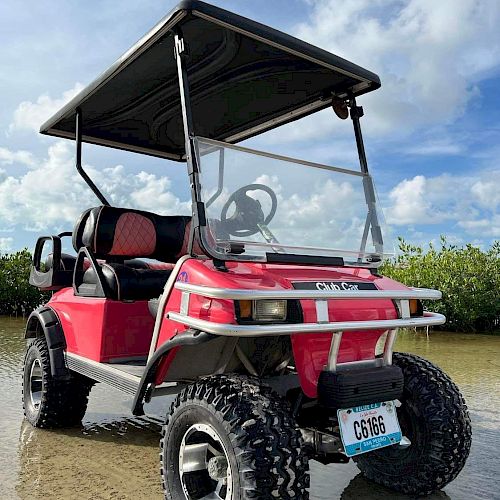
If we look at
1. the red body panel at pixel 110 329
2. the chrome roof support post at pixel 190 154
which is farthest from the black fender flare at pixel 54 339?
the chrome roof support post at pixel 190 154

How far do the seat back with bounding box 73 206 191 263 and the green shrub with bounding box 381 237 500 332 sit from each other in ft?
22.4

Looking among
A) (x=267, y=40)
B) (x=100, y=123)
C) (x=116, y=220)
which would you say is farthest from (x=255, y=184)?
(x=100, y=123)

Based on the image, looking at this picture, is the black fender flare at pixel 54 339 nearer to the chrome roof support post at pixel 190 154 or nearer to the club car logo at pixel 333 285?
the chrome roof support post at pixel 190 154

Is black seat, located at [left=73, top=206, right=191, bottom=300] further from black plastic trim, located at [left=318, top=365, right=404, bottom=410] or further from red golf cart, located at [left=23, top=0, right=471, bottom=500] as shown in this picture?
black plastic trim, located at [left=318, top=365, right=404, bottom=410]

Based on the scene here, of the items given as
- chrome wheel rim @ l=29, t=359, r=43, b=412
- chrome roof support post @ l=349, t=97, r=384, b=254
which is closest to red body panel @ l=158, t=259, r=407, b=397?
chrome roof support post @ l=349, t=97, r=384, b=254

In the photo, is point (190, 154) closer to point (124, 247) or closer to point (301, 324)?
point (301, 324)

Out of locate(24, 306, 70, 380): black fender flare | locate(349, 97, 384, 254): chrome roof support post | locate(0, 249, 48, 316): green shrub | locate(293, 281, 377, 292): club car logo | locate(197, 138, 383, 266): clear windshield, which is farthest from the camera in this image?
locate(0, 249, 48, 316): green shrub

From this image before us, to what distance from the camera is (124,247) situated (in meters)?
3.83

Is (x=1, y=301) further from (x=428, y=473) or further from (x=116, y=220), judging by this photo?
(x=428, y=473)

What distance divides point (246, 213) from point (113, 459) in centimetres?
172

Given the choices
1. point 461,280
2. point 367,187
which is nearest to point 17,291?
point 461,280

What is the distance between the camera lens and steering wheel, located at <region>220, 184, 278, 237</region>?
283 cm

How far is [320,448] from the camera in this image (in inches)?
107

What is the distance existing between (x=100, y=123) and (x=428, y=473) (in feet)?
11.2
